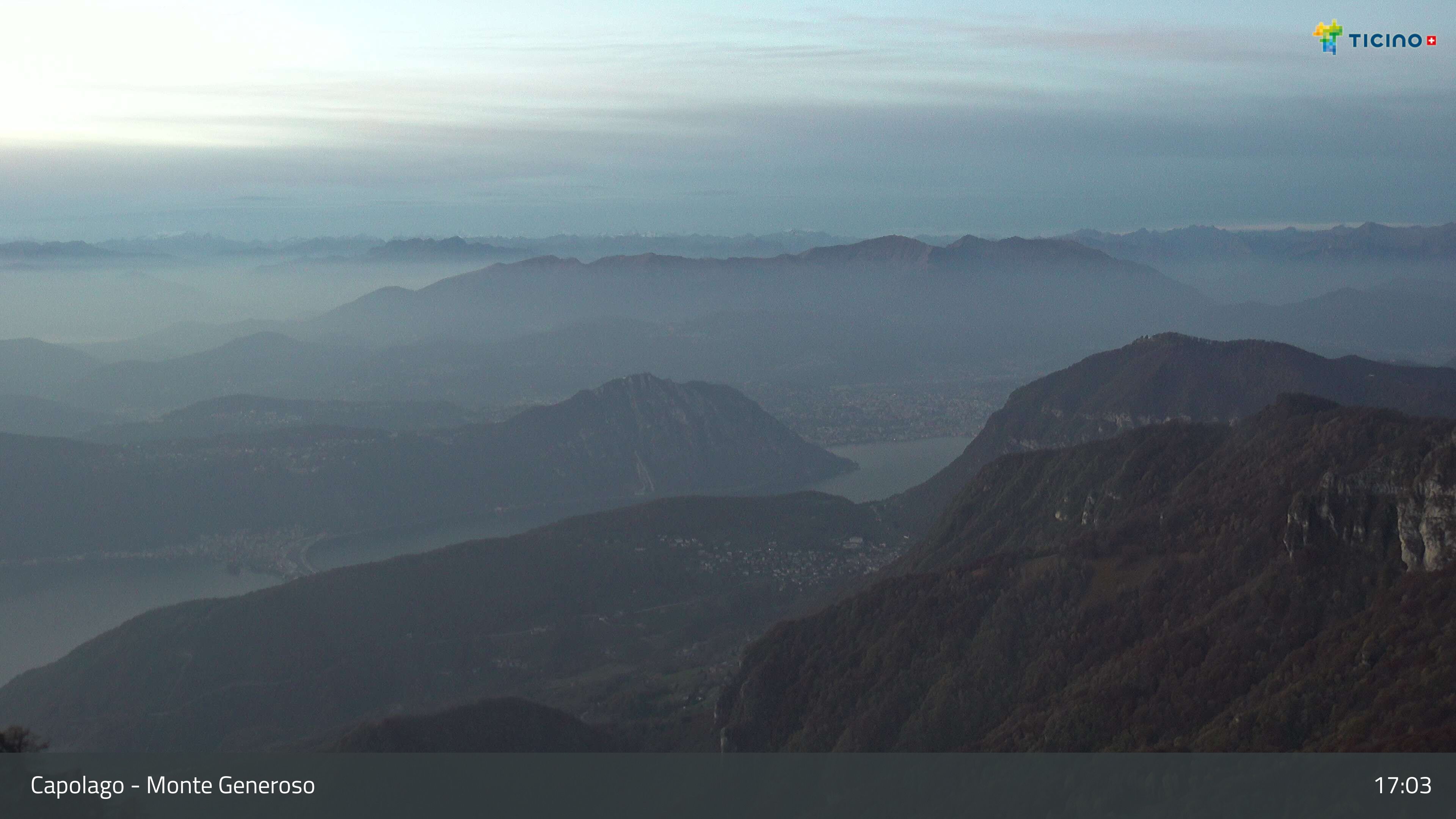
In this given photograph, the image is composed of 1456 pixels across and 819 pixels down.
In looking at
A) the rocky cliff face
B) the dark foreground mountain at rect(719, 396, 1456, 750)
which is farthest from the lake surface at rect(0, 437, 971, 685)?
the rocky cliff face

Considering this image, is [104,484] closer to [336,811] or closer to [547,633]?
[547,633]

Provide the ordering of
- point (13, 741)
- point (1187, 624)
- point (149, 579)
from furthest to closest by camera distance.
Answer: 1. point (149, 579)
2. point (1187, 624)
3. point (13, 741)

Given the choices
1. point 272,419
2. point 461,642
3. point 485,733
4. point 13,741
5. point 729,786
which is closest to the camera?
point 13,741

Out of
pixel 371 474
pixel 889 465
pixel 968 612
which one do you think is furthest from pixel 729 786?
pixel 889 465

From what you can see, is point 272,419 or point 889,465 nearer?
point 889,465

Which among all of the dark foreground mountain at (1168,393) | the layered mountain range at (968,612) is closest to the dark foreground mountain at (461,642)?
the layered mountain range at (968,612)

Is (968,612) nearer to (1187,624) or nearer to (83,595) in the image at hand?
(1187,624)

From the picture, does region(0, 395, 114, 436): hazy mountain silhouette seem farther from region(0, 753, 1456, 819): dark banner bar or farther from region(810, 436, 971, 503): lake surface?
region(0, 753, 1456, 819): dark banner bar
